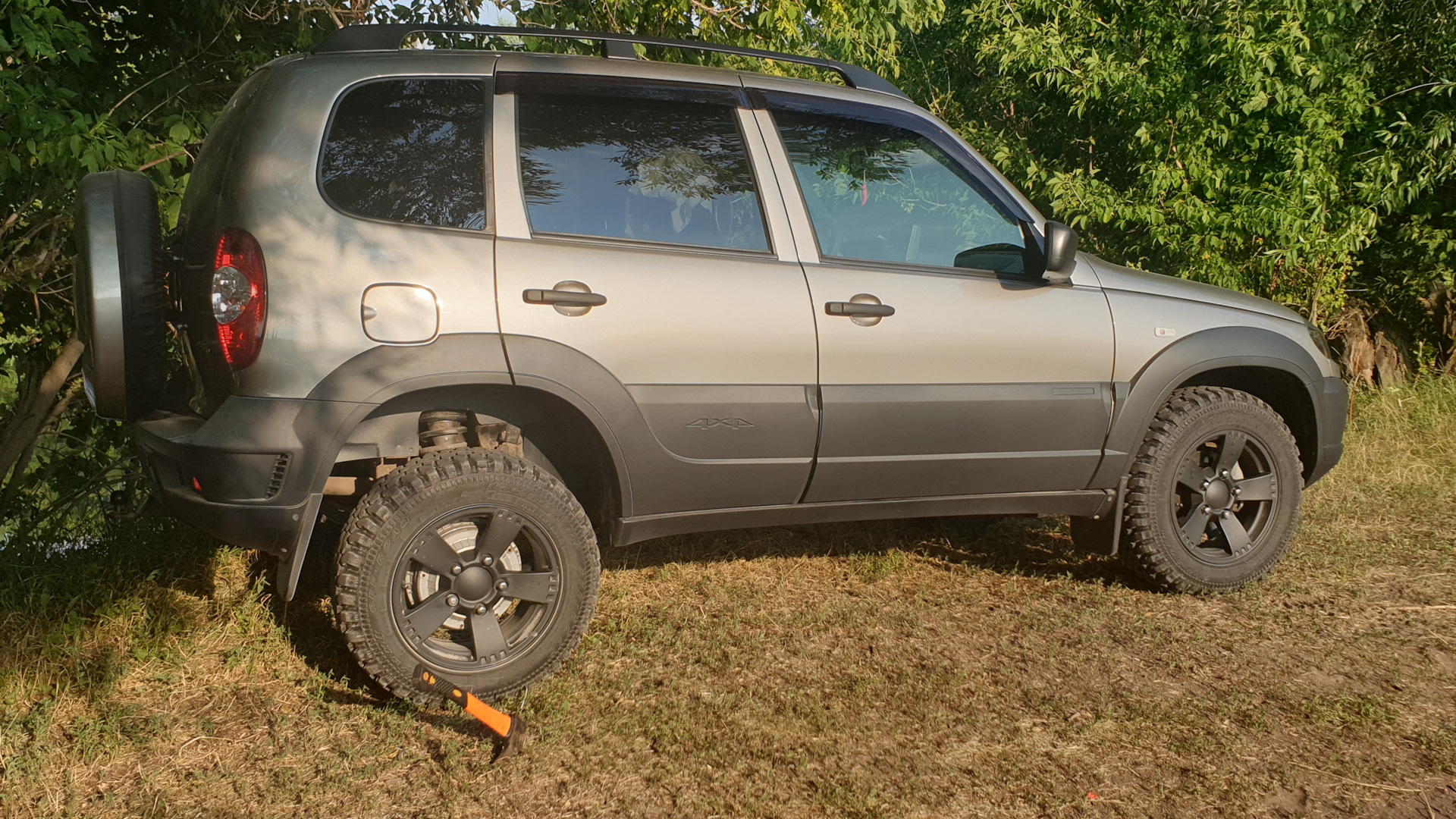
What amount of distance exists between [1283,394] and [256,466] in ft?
12.9

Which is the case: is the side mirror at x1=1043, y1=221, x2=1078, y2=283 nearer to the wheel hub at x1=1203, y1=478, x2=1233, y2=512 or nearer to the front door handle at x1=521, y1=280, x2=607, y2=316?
the wheel hub at x1=1203, y1=478, x2=1233, y2=512

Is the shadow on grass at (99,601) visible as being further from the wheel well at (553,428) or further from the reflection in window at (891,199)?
the reflection in window at (891,199)

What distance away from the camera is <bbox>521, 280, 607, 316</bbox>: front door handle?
318 centimetres

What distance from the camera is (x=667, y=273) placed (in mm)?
3367

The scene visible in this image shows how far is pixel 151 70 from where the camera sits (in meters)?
5.79

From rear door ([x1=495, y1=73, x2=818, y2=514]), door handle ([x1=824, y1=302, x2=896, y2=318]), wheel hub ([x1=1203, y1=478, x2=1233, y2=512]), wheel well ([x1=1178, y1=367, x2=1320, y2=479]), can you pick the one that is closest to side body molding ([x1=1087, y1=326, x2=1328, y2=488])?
wheel well ([x1=1178, y1=367, x2=1320, y2=479])

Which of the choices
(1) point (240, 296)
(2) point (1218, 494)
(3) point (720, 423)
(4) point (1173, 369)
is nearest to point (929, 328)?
(3) point (720, 423)

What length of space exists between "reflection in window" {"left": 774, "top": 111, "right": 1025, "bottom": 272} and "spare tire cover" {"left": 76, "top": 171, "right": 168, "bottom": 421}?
1.98 m

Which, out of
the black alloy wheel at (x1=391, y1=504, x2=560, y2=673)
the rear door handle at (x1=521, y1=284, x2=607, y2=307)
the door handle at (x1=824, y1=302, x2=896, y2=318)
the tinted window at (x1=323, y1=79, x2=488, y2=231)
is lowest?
the black alloy wheel at (x1=391, y1=504, x2=560, y2=673)

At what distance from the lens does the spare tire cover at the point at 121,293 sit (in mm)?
2936

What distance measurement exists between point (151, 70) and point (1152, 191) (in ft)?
20.9

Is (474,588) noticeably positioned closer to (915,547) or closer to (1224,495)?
(915,547)

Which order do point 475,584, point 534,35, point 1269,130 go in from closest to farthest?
point 475,584 < point 534,35 < point 1269,130

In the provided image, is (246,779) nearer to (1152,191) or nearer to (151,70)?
(151,70)
